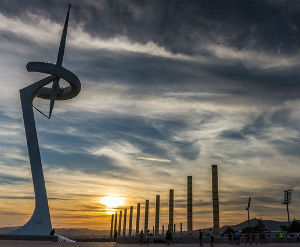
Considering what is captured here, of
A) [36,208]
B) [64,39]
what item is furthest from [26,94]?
[36,208]

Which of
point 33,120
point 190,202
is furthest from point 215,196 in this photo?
point 33,120

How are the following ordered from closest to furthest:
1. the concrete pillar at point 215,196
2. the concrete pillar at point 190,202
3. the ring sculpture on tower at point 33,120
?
the ring sculpture on tower at point 33,120 → the concrete pillar at point 215,196 → the concrete pillar at point 190,202

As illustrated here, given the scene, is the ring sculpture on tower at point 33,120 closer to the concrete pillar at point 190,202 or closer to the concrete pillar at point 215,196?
the concrete pillar at point 215,196

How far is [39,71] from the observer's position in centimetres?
3328

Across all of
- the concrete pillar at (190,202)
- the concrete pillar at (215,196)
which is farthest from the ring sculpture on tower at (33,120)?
the concrete pillar at (190,202)

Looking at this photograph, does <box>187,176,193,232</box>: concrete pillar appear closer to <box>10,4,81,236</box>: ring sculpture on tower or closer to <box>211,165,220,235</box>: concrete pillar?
<box>211,165,220,235</box>: concrete pillar

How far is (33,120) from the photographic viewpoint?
33.4 m

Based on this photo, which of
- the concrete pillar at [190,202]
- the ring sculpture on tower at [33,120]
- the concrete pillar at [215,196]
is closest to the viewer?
the ring sculpture on tower at [33,120]

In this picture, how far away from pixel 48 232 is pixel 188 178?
28257mm

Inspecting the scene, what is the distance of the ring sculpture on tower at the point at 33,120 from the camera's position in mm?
30625

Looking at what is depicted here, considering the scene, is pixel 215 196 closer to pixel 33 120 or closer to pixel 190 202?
pixel 190 202

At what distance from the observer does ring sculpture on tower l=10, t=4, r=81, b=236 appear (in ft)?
100

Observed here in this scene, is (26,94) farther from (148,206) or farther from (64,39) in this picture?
(148,206)

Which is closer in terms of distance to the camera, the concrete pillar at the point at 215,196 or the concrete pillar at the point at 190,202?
the concrete pillar at the point at 215,196
